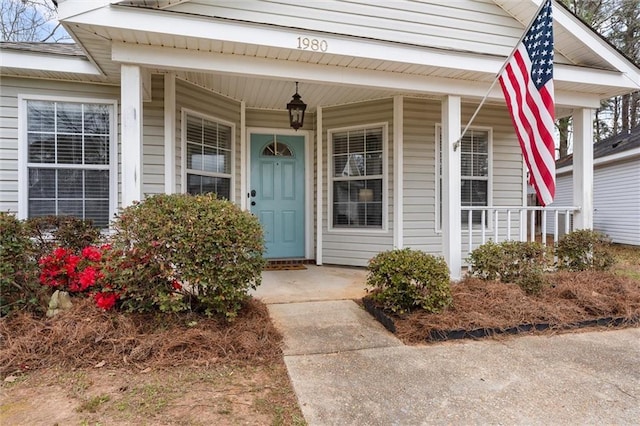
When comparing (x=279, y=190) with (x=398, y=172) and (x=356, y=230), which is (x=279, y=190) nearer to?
(x=356, y=230)

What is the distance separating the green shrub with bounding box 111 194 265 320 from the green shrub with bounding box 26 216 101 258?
1.03 m

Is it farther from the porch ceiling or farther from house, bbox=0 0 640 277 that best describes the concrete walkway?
the porch ceiling

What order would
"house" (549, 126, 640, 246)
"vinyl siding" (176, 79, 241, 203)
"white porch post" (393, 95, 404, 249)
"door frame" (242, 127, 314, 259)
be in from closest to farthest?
"vinyl siding" (176, 79, 241, 203) → "white porch post" (393, 95, 404, 249) → "door frame" (242, 127, 314, 259) → "house" (549, 126, 640, 246)

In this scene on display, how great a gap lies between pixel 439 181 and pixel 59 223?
491cm

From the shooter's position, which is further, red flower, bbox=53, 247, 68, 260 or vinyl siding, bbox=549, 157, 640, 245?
vinyl siding, bbox=549, 157, 640, 245

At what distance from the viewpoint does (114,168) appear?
14.4 ft

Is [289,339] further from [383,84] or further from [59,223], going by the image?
[383,84]

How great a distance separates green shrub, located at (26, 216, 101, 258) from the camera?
3.25 meters

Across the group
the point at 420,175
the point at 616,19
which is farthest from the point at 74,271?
the point at 616,19

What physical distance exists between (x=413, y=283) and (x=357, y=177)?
9.23 feet

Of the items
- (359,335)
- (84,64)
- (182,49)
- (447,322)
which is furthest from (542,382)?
(84,64)

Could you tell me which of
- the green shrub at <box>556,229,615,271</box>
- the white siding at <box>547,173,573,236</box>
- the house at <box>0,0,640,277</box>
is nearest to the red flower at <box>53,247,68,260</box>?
Answer: the house at <box>0,0,640,277</box>

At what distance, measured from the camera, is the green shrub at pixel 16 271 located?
8.57 ft

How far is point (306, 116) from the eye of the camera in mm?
5984
